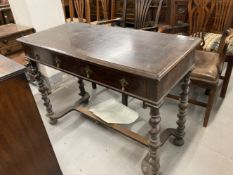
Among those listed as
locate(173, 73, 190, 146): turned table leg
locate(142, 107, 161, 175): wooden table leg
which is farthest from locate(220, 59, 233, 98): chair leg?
locate(142, 107, 161, 175): wooden table leg

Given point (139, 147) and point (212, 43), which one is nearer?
point (139, 147)

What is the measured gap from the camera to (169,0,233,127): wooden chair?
1539 mm

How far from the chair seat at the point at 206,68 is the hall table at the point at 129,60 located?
0.32 metres

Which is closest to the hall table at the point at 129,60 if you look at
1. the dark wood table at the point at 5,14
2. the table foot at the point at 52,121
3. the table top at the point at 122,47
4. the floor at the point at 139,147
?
the table top at the point at 122,47

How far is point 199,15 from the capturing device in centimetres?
189

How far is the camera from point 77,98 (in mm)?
2279

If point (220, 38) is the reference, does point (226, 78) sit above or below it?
below

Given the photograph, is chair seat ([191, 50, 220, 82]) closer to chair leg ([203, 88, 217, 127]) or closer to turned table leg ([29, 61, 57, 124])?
chair leg ([203, 88, 217, 127])

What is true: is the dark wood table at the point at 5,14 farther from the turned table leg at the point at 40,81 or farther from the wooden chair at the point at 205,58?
the wooden chair at the point at 205,58

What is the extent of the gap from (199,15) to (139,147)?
50.9 inches

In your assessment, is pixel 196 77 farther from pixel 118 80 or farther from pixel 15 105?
pixel 15 105

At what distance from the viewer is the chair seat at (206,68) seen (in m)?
1.53

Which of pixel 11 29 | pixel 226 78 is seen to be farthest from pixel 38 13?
pixel 226 78

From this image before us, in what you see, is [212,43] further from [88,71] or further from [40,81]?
[40,81]
